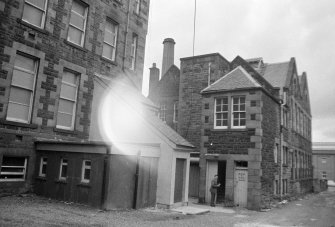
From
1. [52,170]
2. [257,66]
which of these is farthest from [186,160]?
[257,66]

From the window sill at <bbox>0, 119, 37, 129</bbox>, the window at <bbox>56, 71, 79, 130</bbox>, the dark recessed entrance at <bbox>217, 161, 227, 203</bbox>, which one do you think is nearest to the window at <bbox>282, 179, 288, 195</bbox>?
the dark recessed entrance at <bbox>217, 161, 227, 203</bbox>

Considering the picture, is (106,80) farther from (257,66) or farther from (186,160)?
(257,66)

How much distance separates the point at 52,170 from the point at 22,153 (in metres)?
1.43

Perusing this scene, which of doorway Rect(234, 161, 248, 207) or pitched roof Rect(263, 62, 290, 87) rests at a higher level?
pitched roof Rect(263, 62, 290, 87)

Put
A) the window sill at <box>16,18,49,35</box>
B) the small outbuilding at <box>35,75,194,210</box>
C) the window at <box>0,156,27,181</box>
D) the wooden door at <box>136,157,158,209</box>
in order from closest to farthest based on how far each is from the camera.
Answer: the small outbuilding at <box>35,75,194,210</box>
the window at <box>0,156,27,181</box>
the window sill at <box>16,18,49,35</box>
the wooden door at <box>136,157,158,209</box>

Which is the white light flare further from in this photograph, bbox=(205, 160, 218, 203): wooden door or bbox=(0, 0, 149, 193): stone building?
bbox=(205, 160, 218, 203): wooden door

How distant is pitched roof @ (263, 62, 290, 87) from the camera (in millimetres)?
Answer: 25319

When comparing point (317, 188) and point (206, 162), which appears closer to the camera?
point (206, 162)

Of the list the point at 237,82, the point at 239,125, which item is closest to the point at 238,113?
the point at 239,125

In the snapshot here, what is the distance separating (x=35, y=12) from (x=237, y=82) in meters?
11.9

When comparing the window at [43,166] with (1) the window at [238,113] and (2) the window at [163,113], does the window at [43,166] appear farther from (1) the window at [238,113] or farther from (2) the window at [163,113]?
(2) the window at [163,113]

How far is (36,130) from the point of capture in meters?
13.9

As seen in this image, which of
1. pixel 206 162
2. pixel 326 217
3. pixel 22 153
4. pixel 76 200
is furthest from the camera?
pixel 206 162

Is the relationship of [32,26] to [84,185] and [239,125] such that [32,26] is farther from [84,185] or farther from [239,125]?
[239,125]
